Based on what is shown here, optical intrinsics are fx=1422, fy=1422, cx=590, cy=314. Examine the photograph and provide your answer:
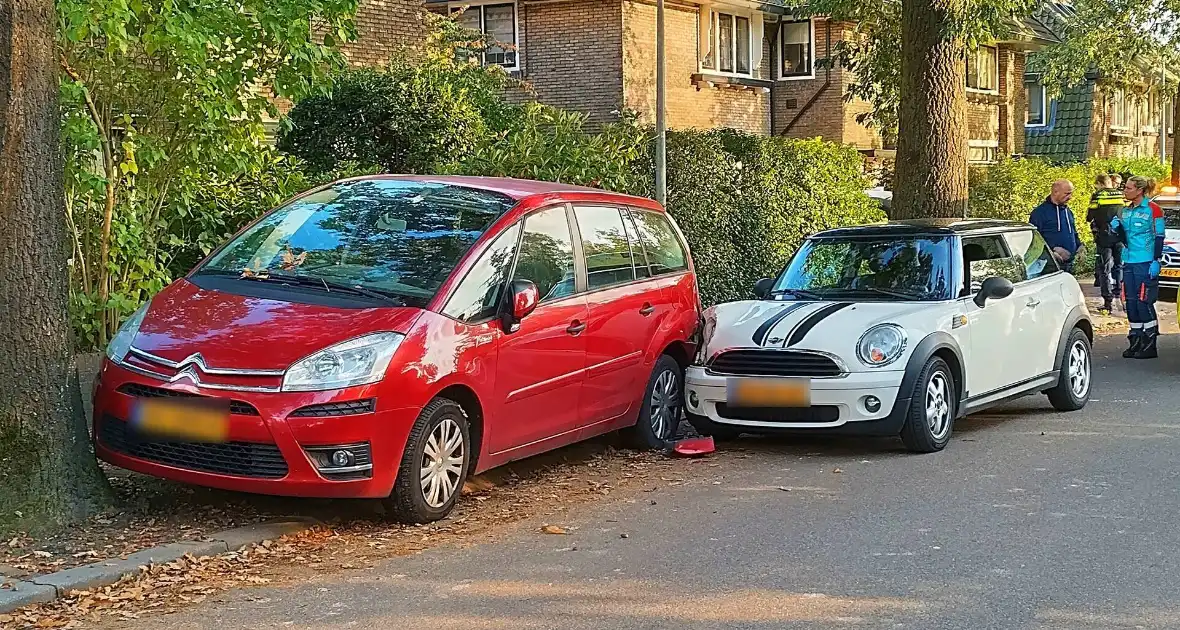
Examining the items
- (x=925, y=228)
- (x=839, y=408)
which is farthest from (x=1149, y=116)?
(x=839, y=408)

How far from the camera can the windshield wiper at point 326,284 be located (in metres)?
7.21

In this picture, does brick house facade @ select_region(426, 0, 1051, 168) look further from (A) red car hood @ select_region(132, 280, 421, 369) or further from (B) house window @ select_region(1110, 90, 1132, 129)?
(B) house window @ select_region(1110, 90, 1132, 129)

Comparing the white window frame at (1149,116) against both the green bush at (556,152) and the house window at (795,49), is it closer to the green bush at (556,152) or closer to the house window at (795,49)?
the house window at (795,49)

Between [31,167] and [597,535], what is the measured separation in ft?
10.4

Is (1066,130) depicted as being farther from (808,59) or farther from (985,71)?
(808,59)

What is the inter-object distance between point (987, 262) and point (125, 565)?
6586 mm

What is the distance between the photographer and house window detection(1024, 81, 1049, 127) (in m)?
50.5

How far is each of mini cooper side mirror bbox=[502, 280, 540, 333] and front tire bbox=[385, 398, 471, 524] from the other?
58cm

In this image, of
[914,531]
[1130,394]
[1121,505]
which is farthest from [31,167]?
[1130,394]

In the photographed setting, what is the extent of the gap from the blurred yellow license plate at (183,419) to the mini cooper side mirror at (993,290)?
213 inches

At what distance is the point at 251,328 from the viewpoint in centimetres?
687

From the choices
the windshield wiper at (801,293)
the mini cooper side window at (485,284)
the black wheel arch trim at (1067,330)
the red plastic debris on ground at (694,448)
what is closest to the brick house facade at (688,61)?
the black wheel arch trim at (1067,330)

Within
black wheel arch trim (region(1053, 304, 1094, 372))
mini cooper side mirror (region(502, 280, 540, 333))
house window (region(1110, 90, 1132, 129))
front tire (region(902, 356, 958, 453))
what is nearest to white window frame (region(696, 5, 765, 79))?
black wheel arch trim (region(1053, 304, 1094, 372))

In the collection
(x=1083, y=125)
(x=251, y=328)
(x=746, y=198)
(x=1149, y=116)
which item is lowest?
(x=251, y=328)
